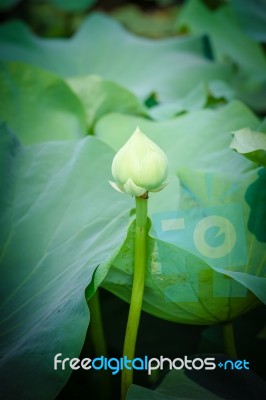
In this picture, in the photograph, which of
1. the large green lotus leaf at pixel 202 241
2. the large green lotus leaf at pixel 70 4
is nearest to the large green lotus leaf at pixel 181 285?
the large green lotus leaf at pixel 202 241

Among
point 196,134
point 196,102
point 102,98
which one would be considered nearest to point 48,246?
point 196,134

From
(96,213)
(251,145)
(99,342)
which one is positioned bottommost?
(99,342)

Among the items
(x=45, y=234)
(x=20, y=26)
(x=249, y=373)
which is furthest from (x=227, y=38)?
(x=249, y=373)

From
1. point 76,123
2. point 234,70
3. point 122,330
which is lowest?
point 122,330

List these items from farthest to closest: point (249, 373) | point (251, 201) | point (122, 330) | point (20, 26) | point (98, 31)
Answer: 1. point (98, 31)
2. point (20, 26)
3. point (122, 330)
4. point (251, 201)
5. point (249, 373)

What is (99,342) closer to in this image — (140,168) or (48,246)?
(48,246)

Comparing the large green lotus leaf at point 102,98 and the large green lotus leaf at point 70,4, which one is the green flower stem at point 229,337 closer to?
the large green lotus leaf at point 102,98

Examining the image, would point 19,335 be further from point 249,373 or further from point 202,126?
point 202,126
